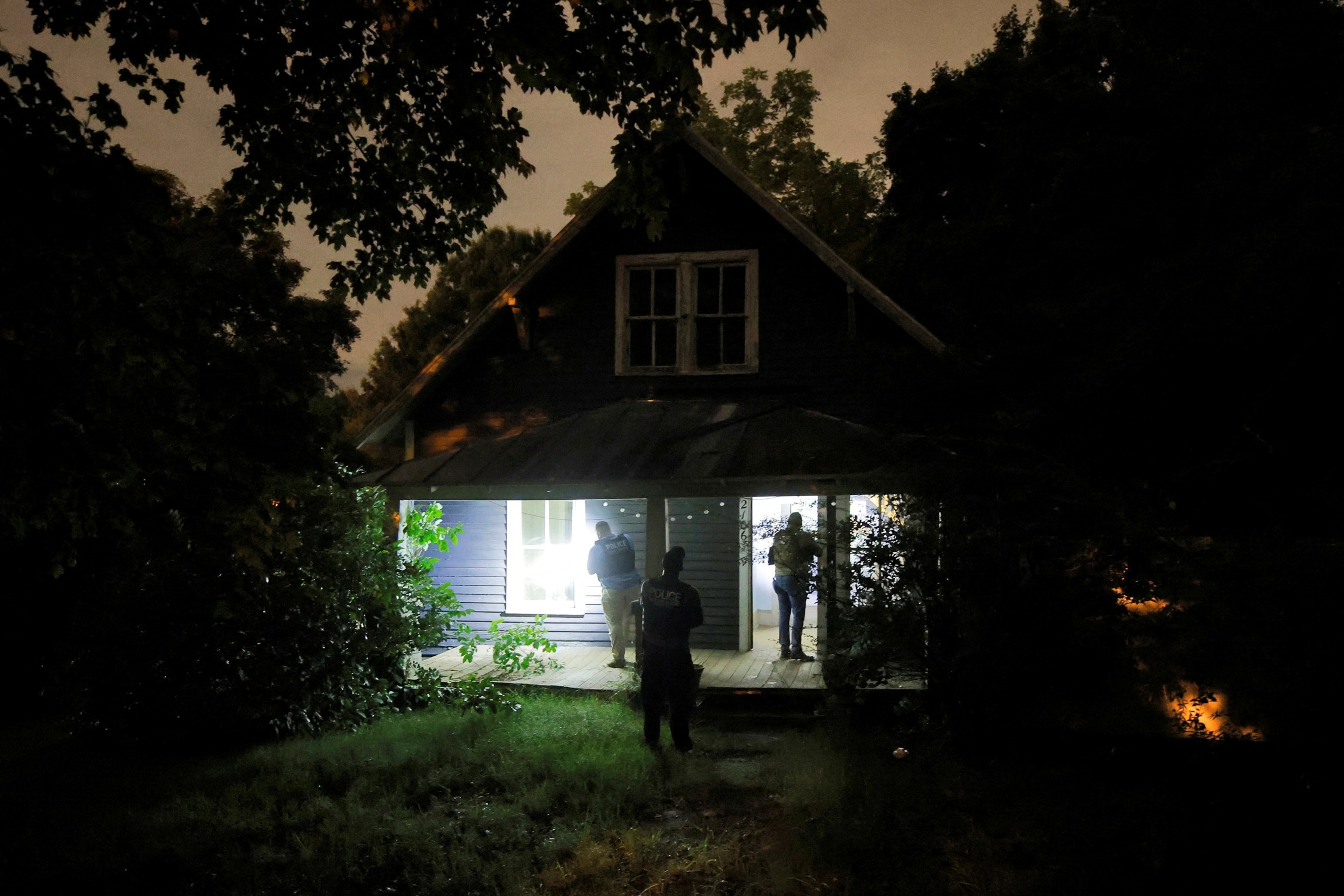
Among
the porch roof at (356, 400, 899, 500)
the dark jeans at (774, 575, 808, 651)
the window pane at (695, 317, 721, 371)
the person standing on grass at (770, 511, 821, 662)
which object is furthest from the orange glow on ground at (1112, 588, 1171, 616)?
the window pane at (695, 317, 721, 371)

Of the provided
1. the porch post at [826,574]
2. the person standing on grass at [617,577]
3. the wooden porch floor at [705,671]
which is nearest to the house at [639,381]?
the person standing on grass at [617,577]

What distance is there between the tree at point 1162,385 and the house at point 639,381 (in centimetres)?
228

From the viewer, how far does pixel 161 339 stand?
179 inches

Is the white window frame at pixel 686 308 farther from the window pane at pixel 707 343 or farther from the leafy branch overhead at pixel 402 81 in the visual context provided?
the leafy branch overhead at pixel 402 81

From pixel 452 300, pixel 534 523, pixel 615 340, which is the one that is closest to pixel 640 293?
pixel 615 340

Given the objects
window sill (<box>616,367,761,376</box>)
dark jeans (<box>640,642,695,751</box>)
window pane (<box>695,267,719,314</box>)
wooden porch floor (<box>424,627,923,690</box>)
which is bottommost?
wooden porch floor (<box>424,627,923,690</box>)

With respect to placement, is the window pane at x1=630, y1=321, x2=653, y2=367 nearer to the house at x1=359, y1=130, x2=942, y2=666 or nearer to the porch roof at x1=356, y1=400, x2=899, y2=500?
the house at x1=359, y1=130, x2=942, y2=666

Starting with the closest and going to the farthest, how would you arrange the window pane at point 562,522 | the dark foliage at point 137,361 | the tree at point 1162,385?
1. the dark foliage at point 137,361
2. the tree at point 1162,385
3. the window pane at point 562,522

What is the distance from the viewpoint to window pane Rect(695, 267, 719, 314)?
41.6 ft

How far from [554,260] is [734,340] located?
262cm

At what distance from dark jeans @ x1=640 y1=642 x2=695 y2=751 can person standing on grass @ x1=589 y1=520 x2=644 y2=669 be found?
295 cm

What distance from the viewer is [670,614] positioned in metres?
7.83

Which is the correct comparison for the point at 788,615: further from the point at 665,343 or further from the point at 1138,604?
the point at 1138,604

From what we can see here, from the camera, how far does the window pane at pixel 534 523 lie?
44.2 ft
